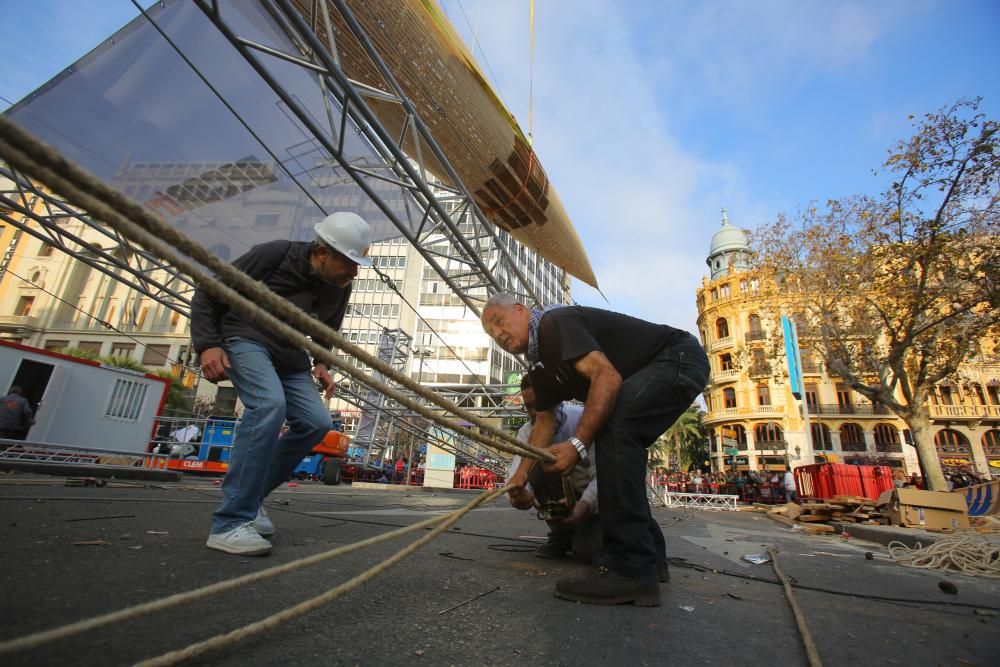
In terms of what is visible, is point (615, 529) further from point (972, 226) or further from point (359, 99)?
point (972, 226)

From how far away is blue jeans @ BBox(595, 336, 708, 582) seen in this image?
5.74 ft

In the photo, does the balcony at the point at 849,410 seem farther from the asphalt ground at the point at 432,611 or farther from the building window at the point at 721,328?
the asphalt ground at the point at 432,611

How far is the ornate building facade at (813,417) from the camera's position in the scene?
32.5m

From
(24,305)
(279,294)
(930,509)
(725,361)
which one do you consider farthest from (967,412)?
(24,305)

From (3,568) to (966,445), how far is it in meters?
47.5

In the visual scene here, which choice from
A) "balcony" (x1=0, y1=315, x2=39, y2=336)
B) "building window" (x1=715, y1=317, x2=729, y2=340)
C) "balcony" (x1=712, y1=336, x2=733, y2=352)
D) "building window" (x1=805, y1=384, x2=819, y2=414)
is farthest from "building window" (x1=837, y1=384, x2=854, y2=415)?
"balcony" (x1=0, y1=315, x2=39, y2=336)

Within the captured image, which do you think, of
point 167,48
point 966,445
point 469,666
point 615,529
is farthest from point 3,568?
point 966,445

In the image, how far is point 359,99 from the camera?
3.31 m

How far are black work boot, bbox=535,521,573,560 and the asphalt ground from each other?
0.49 ft

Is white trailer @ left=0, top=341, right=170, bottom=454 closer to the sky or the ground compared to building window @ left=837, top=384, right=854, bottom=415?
closer to the ground

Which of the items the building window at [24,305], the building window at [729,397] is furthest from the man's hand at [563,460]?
the building window at [24,305]

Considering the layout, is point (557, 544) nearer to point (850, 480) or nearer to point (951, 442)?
point (850, 480)

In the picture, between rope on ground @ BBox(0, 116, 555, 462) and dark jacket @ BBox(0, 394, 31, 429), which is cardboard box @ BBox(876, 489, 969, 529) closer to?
rope on ground @ BBox(0, 116, 555, 462)

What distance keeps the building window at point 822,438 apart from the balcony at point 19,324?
55.8 metres
